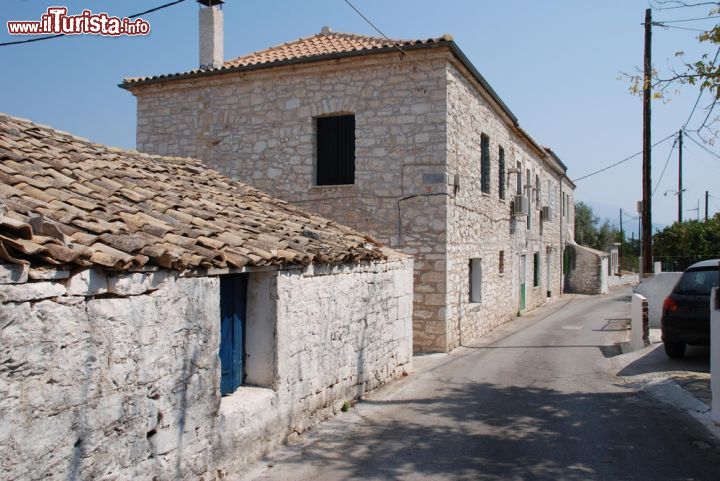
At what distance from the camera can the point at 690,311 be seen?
845 centimetres

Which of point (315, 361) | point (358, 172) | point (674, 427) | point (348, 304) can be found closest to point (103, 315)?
point (315, 361)

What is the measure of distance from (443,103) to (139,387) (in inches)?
345

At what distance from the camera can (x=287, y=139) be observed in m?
12.5

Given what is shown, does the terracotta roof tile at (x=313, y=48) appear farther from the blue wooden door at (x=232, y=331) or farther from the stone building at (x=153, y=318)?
the blue wooden door at (x=232, y=331)

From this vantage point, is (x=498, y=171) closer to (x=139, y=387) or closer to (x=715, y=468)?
(x=715, y=468)

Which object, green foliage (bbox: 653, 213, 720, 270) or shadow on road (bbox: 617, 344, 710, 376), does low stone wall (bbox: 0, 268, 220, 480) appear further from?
green foliage (bbox: 653, 213, 720, 270)

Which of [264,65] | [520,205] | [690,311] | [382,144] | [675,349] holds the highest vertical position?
[264,65]

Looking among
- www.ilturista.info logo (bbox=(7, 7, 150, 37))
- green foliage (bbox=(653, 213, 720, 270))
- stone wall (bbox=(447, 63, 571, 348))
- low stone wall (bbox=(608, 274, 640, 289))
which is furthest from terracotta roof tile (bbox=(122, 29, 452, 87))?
low stone wall (bbox=(608, 274, 640, 289))

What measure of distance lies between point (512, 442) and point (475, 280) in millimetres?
8202

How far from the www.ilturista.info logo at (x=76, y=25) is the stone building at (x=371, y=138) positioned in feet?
11.9

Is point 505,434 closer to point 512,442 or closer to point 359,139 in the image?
point 512,442

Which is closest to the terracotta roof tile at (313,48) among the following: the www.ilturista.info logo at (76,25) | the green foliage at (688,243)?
the www.ilturista.info logo at (76,25)

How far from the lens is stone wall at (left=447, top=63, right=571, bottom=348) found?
11781 mm

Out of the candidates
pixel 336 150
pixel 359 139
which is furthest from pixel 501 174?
pixel 336 150
